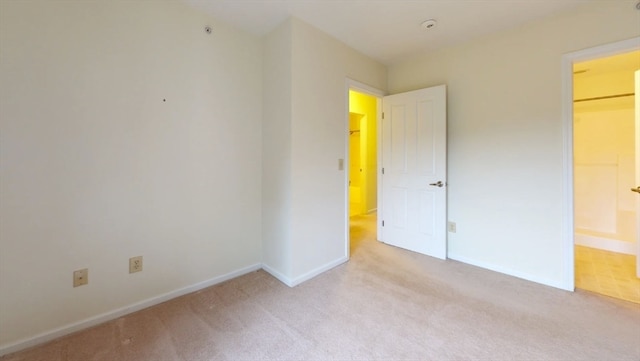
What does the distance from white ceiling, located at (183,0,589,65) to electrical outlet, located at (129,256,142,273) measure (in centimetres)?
211

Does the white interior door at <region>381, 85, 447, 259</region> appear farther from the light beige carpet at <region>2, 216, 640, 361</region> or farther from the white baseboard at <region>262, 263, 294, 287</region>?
the white baseboard at <region>262, 263, 294, 287</region>

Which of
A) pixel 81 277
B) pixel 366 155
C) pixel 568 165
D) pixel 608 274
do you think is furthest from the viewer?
pixel 366 155

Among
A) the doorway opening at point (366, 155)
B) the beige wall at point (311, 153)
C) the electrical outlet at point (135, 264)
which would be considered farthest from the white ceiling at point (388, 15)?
the doorway opening at point (366, 155)

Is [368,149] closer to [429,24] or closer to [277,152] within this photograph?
[429,24]

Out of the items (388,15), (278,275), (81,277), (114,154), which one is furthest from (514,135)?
(81,277)

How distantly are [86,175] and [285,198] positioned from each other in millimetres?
1448

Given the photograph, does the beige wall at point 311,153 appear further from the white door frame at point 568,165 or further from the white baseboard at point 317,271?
the white door frame at point 568,165

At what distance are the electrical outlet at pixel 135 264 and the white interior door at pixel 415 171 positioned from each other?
2743mm

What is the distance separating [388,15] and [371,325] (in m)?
2.55

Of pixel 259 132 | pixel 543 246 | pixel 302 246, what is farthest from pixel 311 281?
pixel 543 246

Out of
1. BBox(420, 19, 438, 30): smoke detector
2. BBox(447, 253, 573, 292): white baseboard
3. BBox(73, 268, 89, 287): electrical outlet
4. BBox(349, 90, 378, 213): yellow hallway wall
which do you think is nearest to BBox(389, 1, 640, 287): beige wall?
BBox(447, 253, 573, 292): white baseboard

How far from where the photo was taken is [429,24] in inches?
94.7

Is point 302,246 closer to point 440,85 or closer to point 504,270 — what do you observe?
point 504,270

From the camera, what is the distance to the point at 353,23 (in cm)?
238
